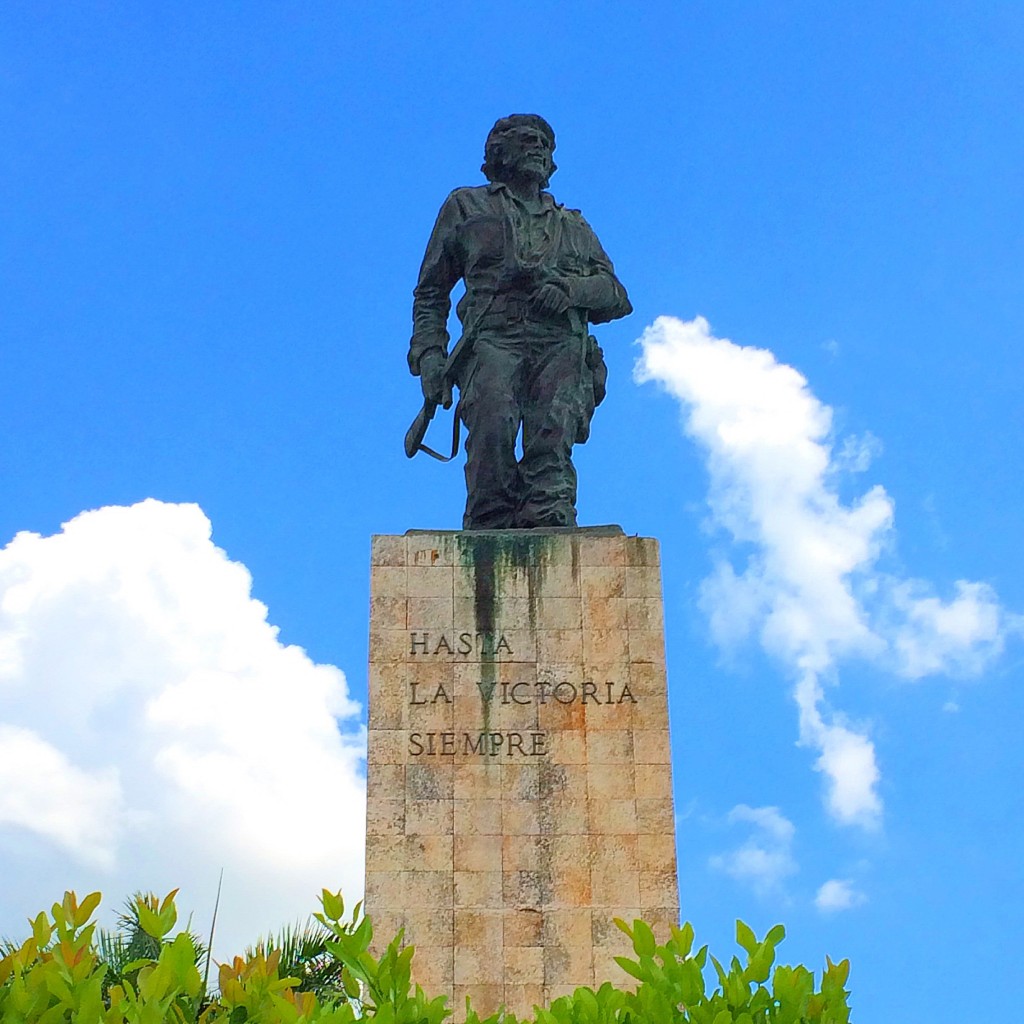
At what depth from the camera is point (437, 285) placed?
464 inches

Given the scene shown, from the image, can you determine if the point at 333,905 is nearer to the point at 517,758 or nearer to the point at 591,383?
the point at 517,758

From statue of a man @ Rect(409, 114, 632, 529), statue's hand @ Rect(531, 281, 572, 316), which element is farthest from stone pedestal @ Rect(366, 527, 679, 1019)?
statue's hand @ Rect(531, 281, 572, 316)

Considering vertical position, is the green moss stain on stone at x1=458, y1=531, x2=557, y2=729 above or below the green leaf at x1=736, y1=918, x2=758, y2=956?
above

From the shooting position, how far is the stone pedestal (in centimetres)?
937

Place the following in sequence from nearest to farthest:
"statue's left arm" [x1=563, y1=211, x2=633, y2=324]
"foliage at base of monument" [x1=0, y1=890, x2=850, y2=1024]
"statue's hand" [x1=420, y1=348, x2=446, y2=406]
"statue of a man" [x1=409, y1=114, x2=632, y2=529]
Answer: "foliage at base of monument" [x1=0, y1=890, x2=850, y2=1024] < "statue of a man" [x1=409, y1=114, x2=632, y2=529] < "statue's left arm" [x1=563, y1=211, x2=633, y2=324] < "statue's hand" [x1=420, y1=348, x2=446, y2=406]

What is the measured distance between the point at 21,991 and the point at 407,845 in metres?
5.05

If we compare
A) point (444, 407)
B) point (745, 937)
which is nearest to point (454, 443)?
point (444, 407)

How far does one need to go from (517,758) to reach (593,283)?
3.89 metres

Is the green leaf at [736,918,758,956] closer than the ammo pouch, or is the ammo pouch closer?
the green leaf at [736,918,758,956]

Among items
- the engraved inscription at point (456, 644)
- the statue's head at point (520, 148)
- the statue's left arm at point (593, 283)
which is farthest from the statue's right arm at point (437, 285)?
the engraved inscription at point (456, 644)

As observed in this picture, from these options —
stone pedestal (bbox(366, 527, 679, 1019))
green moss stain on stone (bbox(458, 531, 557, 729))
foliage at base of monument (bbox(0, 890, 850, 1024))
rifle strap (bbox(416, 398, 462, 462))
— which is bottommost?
foliage at base of monument (bbox(0, 890, 850, 1024))

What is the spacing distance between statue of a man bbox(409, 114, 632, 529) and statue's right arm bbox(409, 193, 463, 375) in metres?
0.01

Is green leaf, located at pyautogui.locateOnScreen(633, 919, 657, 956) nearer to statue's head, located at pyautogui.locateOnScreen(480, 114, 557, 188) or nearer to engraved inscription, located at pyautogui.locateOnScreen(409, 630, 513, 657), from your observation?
engraved inscription, located at pyautogui.locateOnScreen(409, 630, 513, 657)

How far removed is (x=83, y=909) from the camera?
5152mm
